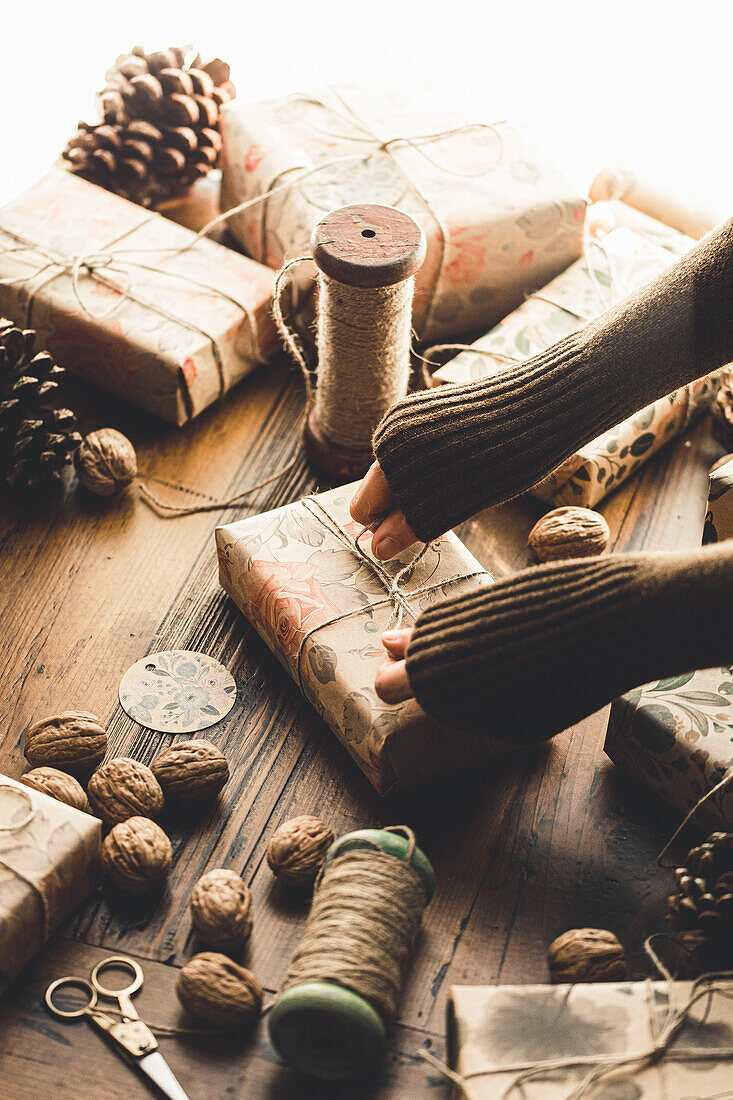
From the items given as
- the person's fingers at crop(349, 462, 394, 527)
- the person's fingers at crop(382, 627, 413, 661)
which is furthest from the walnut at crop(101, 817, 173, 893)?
the person's fingers at crop(349, 462, 394, 527)

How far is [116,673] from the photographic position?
1.05m

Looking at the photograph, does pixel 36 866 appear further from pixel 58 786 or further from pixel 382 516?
pixel 382 516

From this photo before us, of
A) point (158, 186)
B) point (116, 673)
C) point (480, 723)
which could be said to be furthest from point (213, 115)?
point (480, 723)

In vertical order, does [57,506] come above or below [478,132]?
below

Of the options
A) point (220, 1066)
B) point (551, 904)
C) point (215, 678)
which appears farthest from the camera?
point (215, 678)

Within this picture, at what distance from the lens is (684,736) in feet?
2.99

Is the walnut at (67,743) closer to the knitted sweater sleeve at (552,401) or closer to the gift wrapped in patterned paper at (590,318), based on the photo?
the knitted sweater sleeve at (552,401)

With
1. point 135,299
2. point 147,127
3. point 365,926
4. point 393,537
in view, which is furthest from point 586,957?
point 147,127

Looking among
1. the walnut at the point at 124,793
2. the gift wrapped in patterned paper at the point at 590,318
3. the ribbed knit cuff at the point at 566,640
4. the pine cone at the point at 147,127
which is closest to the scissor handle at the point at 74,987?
the walnut at the point at 124,793

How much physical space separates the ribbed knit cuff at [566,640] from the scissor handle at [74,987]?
35 centimetres

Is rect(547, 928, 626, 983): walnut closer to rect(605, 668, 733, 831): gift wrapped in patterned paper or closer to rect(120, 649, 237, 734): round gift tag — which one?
rect(605, 668, 733, 831): gift wrapped in patterned paper

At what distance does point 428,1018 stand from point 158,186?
120 centimetres

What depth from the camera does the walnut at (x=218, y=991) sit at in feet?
2.58

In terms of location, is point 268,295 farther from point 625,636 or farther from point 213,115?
point 625,636
